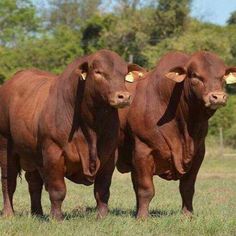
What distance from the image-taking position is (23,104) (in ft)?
31.0

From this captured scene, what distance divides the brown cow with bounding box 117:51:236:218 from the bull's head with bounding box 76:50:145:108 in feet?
2.70

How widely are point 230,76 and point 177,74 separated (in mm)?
677

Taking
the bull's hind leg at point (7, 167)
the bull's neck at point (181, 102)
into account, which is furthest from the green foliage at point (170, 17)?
the bull's neck at point (181, 102)

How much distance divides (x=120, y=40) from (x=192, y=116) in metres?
40.3

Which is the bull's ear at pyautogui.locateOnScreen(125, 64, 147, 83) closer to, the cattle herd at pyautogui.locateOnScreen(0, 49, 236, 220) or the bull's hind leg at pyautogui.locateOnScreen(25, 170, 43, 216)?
the cattle herd at pyautogui.locateOnScreen(0, 49, 236, 220)

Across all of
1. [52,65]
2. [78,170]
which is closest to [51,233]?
[78,170]

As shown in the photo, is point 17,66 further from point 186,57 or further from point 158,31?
point 186,57

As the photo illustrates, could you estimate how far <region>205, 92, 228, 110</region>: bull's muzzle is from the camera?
316 inches

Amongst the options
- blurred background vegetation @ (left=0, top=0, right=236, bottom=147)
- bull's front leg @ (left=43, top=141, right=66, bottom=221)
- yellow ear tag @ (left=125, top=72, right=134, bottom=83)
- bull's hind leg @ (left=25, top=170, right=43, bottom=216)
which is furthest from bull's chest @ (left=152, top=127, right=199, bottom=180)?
blurred background vegetation @ (left=0, top=0, right=236, bottom=147)

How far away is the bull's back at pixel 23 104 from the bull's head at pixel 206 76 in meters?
1.81

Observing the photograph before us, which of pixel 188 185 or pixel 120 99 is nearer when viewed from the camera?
pixel 120 99

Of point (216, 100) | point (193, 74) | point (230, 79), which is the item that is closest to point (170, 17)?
point (230, 79)

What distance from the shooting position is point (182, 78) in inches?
343

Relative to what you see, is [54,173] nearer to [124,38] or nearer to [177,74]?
[177,74]
